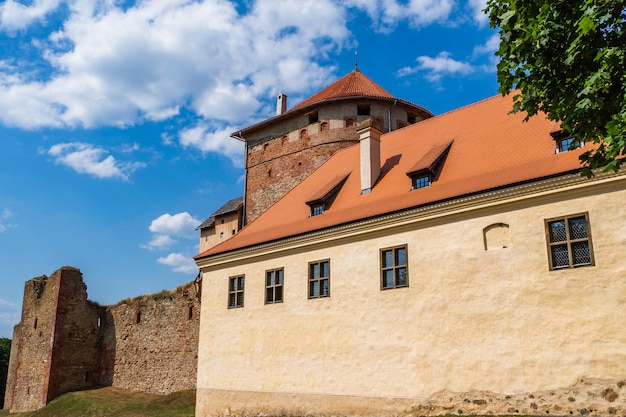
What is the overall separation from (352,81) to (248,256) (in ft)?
48.2

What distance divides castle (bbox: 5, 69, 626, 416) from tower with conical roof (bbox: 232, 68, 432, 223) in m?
6.14

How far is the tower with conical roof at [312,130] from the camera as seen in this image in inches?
1149

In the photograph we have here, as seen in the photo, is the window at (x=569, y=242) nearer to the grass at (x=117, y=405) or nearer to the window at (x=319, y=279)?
the window at (x=319, y=279)

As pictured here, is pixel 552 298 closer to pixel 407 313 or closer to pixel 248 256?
pixel 407 313

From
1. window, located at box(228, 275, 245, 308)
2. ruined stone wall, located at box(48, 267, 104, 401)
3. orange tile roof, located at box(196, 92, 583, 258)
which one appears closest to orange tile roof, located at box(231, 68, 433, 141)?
orange tile roof, located at box(196, 92, 583, 258)

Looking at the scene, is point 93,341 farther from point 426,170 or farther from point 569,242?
point 569,242

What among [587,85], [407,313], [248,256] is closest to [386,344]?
[407,313]

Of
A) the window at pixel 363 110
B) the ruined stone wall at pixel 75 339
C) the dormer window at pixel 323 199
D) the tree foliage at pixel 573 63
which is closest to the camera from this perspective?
the tree foliage at pixel 573 63

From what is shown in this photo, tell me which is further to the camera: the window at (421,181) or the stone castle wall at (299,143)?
the stone castle wall at (299,143)

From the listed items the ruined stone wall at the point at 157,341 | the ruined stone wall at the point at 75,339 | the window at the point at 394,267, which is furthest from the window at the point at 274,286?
the ruined stone wall at the point at 75,339

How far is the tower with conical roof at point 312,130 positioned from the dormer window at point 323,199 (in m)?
9.05

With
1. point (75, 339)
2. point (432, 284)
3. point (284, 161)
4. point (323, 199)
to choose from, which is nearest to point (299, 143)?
point (284, 161)

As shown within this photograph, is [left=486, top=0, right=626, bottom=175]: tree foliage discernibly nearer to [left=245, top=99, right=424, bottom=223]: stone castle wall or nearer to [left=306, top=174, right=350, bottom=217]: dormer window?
[left=306, top=174, right=350, bottom=217]: dormer window

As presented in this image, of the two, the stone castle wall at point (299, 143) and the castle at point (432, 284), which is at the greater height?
the stone castle wall at point (299, 143)
